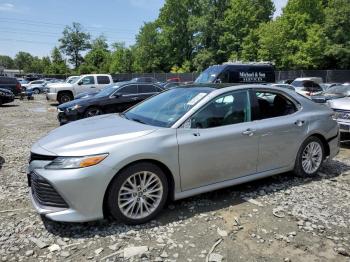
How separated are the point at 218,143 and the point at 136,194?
1203 millimetres

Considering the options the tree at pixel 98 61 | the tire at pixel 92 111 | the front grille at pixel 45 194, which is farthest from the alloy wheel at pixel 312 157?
the tree at pixel 98 61

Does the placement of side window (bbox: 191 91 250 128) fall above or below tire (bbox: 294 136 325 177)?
above

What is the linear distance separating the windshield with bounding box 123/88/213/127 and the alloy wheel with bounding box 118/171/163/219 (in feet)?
2.35

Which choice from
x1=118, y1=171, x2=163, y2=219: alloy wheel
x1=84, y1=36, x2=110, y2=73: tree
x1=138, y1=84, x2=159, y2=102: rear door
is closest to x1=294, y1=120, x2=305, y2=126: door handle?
x1=118, y1=171, x2=163, y2=219: alloy wheel

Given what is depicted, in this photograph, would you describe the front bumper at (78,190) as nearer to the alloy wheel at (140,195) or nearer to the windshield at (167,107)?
the alloy wheel at (140,195)

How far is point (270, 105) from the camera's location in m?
5.39

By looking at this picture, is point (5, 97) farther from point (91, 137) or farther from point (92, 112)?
point (91, 137)

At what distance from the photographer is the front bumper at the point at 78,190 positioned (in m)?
3.69

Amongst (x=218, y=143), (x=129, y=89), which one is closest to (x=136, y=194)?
(x=218, y=143)

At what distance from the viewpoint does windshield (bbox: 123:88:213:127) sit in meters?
4.59

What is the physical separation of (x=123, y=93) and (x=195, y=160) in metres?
9.20

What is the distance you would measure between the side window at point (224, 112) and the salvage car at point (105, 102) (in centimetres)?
745

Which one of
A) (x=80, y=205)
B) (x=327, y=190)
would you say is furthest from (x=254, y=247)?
(x=327, y=190)

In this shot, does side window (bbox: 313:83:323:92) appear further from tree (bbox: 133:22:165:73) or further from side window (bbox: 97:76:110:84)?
tree (bbox: 133:22:165:73)
